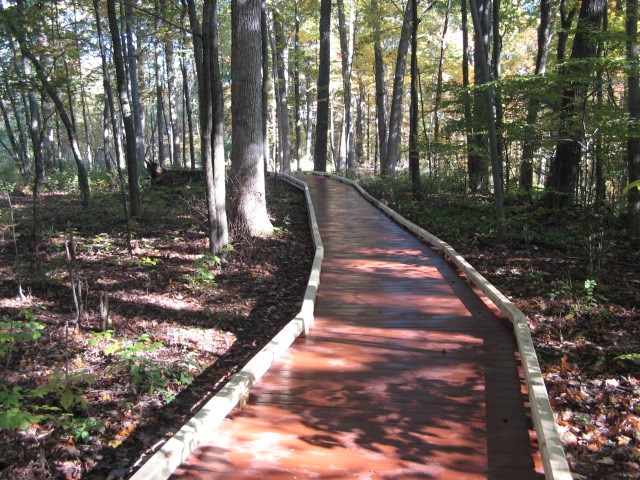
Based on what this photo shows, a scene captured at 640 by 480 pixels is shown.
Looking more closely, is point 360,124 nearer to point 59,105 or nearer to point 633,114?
point 59,105

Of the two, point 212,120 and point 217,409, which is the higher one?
point 212,120

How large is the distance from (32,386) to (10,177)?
19.5 m

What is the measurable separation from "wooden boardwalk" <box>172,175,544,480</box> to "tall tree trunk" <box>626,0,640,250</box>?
4.12 meters

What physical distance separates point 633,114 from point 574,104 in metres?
1.14

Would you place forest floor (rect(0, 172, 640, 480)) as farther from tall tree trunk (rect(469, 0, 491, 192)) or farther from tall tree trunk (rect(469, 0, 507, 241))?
tall tree trunk (rect(469, 0, 491, 192))

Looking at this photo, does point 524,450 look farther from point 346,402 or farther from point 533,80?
point 533,80

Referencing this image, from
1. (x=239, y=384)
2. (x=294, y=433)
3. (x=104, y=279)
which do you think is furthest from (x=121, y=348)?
(x=104, y=279)

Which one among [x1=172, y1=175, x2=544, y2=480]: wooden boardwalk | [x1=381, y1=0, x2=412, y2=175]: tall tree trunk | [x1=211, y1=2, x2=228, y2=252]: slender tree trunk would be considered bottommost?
[x1=172, y1=175, x2=544, y2=480]: wooden boardwalk

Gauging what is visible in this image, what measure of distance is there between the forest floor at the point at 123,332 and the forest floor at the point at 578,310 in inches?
121

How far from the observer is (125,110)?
426 inches

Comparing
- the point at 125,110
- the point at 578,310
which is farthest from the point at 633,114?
the point at 125,110

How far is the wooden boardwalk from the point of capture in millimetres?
2977

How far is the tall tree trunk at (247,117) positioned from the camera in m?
9.52

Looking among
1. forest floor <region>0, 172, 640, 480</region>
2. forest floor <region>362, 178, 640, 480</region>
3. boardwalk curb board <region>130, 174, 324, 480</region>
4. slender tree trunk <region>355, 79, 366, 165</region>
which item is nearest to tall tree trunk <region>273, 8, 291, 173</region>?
slender tree trunk <region>355, 79, 366, 165</region>
